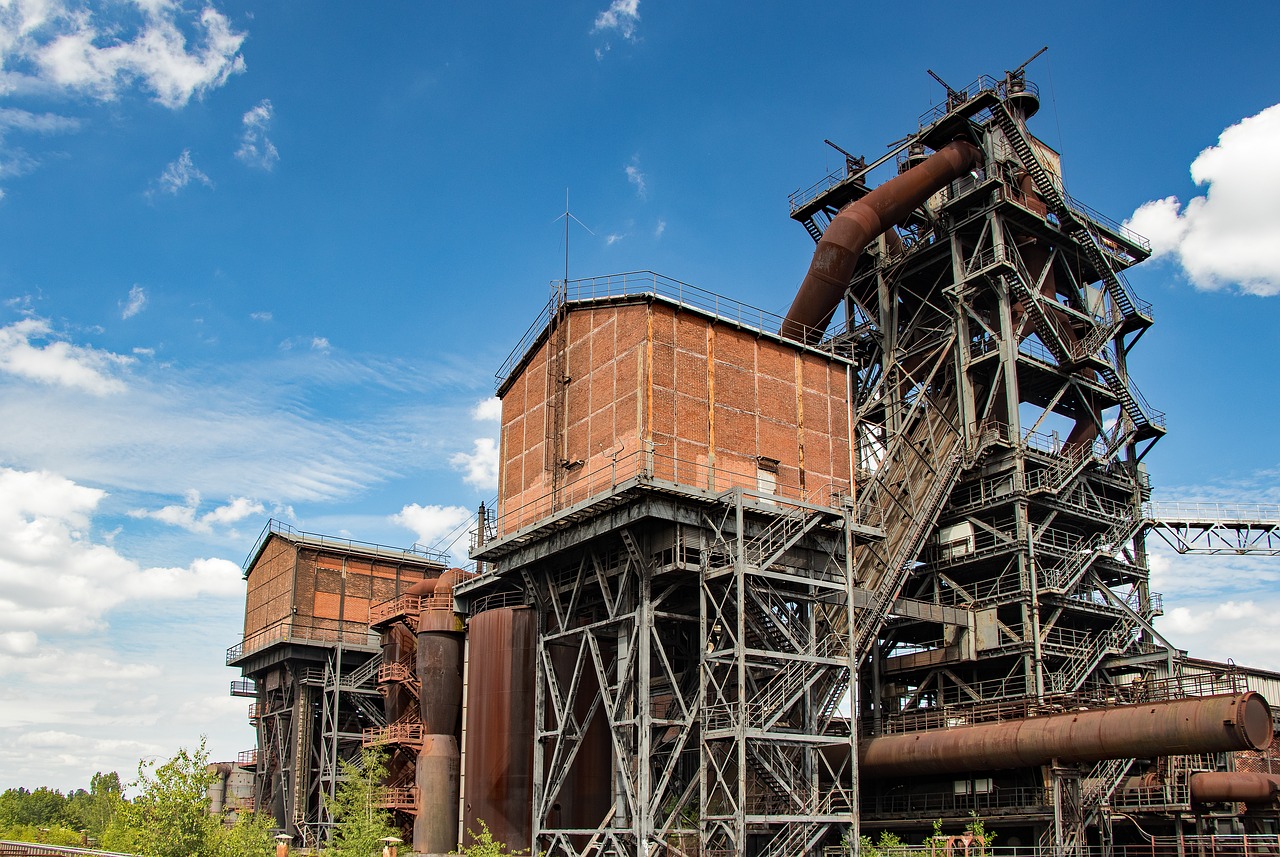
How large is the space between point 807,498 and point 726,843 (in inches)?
413

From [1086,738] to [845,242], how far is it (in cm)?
2149

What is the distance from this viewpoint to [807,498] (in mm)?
35781

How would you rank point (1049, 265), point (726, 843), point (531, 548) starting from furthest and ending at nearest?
point (1049, 265) → point (531, 548) → point (726, 843)

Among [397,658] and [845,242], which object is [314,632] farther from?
[845,242]

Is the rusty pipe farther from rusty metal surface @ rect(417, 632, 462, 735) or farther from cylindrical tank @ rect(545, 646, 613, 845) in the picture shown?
rusty metal surface @ rect(417, 632, 462, 735)

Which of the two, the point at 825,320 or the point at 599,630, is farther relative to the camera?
the point at 825,320

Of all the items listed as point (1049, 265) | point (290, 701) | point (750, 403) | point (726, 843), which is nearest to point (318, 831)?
point (290, 701)

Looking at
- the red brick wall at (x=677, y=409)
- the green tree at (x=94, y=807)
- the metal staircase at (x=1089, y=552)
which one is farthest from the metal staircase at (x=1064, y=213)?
the green tree at (x=94, y=807)

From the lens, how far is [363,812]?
125 feet

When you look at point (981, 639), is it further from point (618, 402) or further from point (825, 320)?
point (618, 402)

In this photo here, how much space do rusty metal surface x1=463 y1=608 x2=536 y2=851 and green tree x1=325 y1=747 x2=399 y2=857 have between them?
3.34 m

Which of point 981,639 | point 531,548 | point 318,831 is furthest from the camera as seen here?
point 318,831

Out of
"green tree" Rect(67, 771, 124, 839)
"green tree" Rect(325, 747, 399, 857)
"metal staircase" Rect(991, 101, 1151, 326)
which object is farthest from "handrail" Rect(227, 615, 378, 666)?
"green tree" Rect(67, 771, 124, 839)

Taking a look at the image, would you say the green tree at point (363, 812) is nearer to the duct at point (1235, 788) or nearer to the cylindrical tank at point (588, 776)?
the cylindrical tank at point (588, 776)
